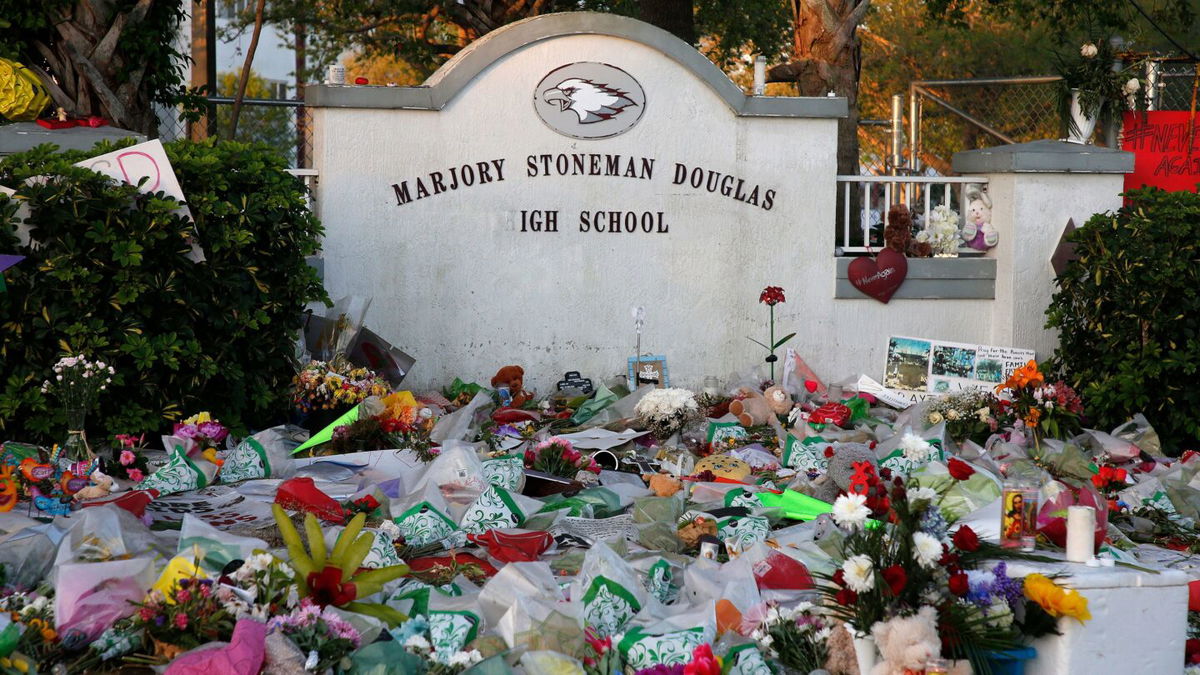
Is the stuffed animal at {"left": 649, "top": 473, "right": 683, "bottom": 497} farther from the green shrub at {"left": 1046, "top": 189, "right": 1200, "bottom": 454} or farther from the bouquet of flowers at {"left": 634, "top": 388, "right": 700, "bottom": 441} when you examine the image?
the green shrub at {"left": 1046, "top": 189, "right": 1200, "bottom": 454}

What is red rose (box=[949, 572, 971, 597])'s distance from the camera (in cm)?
408

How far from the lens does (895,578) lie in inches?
160

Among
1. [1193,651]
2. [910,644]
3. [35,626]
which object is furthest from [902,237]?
[35,626]

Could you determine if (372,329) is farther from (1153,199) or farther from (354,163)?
(1153,199)

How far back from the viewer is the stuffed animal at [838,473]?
6.73 m

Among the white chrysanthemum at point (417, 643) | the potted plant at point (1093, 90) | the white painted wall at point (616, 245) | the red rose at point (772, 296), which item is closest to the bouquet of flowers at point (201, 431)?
the white painted wall at point (616, 245)

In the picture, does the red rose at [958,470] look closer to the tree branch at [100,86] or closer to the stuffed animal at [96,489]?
the stuffed animal at [96,489]

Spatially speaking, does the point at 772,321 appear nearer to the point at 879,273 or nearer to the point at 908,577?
the point at 879,273

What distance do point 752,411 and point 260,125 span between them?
18.4 metres

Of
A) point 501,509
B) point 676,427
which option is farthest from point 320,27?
point 501,509

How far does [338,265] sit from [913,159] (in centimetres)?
520

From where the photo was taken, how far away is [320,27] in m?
20.6

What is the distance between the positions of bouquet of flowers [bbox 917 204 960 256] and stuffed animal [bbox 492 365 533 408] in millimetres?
3116

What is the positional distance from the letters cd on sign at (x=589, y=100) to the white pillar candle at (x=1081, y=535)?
225 inches
